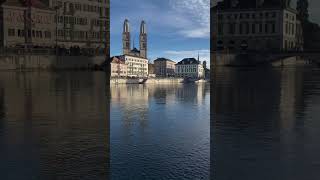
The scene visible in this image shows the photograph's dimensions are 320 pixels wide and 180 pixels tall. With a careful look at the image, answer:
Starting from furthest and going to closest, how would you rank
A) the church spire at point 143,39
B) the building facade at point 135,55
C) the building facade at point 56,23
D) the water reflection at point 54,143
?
the church spire at point 143,39, the building facade at point 135,55, the building facade at point 56,23, the water reflection at point 54,143

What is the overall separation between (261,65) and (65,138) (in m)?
68.2

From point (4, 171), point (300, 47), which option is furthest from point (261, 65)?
point (4, 171)

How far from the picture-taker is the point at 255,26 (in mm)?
80812

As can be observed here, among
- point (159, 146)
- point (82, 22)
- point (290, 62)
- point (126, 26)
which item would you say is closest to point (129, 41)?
point (126, 26)

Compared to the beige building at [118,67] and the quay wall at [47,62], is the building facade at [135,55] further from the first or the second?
the quay wall at [47,62]

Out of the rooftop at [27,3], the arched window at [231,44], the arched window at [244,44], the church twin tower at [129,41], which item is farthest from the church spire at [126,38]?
the rooftop at [27,3]

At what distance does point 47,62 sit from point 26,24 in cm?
541

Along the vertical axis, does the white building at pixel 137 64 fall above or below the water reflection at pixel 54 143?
above

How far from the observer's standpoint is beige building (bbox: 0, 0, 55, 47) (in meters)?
55.8

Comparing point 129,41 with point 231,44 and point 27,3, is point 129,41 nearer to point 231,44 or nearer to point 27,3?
point 231,44

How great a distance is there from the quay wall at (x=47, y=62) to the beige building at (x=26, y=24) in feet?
7.31

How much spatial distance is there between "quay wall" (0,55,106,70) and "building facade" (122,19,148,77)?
24949mm

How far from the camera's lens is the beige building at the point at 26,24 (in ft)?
183

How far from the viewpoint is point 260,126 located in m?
13.0
